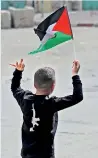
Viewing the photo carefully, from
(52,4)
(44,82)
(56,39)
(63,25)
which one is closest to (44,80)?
(44,82)

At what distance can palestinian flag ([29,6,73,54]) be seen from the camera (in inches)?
194

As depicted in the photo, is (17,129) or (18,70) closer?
(18,70)

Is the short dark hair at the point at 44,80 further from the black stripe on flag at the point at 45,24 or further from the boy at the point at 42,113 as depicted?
the black stripe on flag at the point at 45,24

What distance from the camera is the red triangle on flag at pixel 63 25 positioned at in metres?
4.95

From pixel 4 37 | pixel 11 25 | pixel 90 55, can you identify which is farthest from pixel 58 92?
pixel 11 25

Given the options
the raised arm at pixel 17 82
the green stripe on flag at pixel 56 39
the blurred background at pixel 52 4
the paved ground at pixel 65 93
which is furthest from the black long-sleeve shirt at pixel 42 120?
the blurred background at pixel 52 4

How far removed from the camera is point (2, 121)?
27.0 ft

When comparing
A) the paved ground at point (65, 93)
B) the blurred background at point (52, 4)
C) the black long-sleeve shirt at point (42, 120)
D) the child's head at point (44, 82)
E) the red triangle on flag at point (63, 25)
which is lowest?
the blurred background at point (52, 4)

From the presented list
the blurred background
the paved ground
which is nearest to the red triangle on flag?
the paved ground

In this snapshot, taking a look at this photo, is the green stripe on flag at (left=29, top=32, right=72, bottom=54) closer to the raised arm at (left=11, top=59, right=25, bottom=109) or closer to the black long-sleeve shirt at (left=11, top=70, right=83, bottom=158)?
the raised arm at (left=11, top=59, right=25, bottom=109)

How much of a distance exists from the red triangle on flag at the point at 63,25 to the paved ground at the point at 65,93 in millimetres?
2161

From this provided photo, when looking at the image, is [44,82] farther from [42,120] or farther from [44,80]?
[42,120]

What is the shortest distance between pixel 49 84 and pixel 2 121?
409 centimetres

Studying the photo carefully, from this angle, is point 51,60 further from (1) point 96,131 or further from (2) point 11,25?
(2) point 11,25
